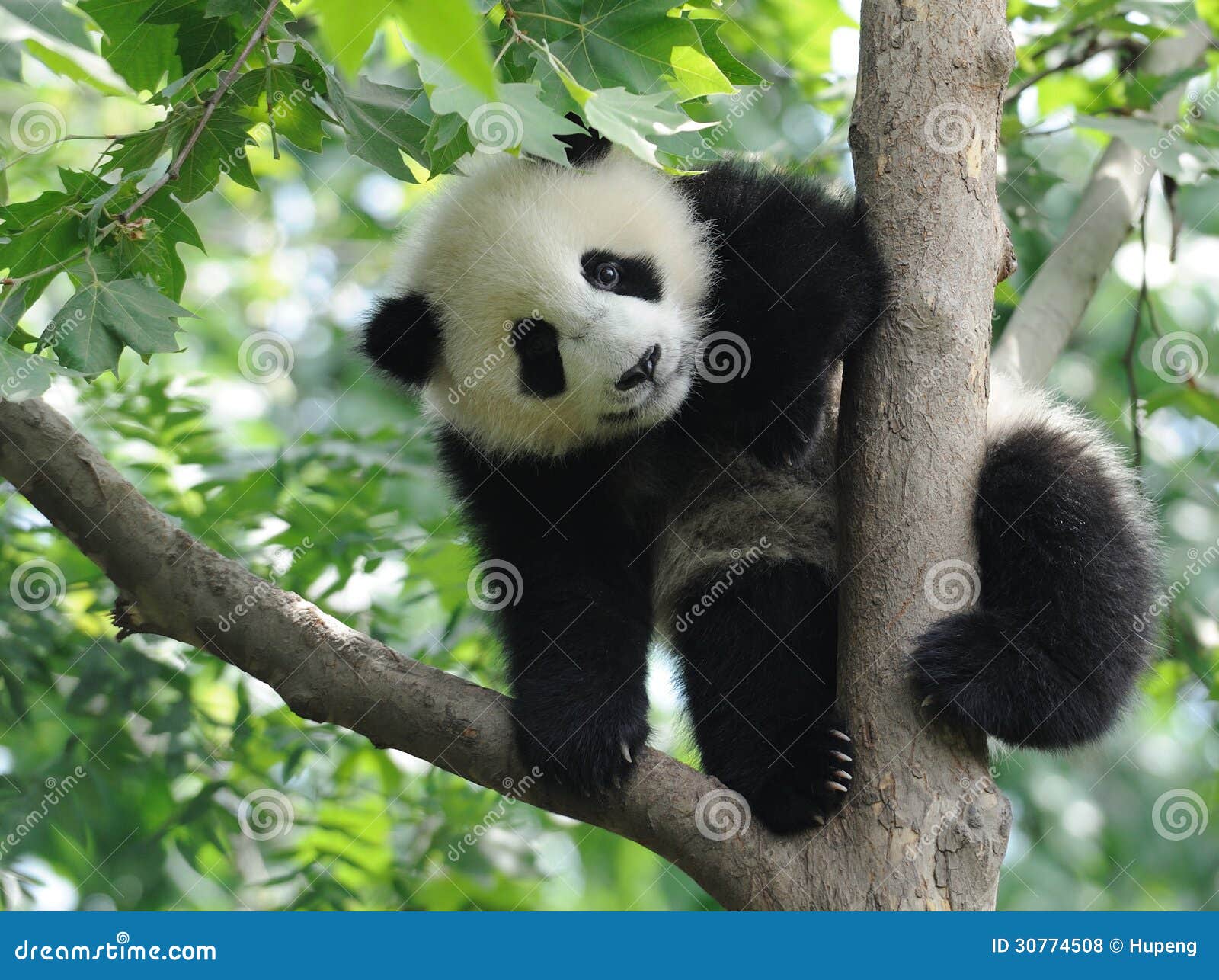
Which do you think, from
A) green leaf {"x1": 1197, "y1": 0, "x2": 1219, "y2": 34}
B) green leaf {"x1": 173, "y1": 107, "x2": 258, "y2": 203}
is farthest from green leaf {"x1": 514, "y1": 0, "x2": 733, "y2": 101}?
green leaf {"x1": 1197, "y1": 0, "x2": 1219, "y2": 34}

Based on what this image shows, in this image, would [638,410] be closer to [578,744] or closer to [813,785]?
[578,744]

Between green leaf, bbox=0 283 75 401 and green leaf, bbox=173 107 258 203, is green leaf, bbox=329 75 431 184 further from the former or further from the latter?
green leaf, bbox=0 283 75 401

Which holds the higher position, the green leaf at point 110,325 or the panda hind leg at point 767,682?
the green leaf at point 110,325

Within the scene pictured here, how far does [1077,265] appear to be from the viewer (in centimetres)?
435

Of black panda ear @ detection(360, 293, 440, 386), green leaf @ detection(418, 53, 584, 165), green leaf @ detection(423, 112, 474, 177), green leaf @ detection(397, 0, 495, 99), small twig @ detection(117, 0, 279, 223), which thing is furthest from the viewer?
black panda ear @ detection(360, 293, 440, 386)

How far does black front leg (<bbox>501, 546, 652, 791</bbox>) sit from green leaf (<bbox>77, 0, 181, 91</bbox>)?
1738mm

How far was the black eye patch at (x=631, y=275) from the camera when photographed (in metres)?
3.23

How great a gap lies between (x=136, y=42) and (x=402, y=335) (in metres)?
1.07

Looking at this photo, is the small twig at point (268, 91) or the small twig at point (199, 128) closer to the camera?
the small twig at point (199, 128)

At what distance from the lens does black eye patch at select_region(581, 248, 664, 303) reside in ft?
10.6

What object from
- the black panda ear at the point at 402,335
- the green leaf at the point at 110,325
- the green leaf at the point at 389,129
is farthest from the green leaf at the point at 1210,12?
the green leaf at the point at 110,325

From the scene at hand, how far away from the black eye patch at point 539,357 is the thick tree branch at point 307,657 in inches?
35.2

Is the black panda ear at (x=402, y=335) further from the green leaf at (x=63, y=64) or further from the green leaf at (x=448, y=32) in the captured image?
the green leaf at (x=448, y=32)

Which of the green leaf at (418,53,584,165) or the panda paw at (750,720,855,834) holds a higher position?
the green leaf at (418,53,584,165)
